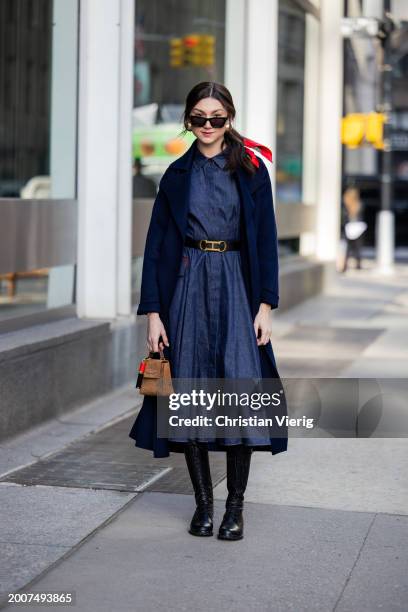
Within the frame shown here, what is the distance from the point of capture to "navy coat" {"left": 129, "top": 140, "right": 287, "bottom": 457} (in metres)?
5.02

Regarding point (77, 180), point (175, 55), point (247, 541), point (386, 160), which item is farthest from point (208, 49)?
point (386, 160)

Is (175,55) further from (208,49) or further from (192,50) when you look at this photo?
(208,49)

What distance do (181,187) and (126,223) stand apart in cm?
394

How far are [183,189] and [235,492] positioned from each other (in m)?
1.29

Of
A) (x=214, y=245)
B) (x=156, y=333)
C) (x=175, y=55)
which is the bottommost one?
(x=156, y=333)

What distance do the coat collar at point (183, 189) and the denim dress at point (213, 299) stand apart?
3cm

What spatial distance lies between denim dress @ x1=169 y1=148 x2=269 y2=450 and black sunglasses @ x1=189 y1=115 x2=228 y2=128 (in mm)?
164

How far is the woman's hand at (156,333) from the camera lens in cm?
505

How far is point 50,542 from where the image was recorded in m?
4.96

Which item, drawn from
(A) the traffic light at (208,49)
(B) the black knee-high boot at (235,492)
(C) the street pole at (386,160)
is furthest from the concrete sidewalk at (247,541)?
(C) the street pole at (386,160)

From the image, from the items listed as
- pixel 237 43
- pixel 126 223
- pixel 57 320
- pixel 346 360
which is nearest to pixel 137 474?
pixel 57 320

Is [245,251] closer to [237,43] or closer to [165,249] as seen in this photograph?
[165,249]

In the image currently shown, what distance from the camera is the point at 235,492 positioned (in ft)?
16.7

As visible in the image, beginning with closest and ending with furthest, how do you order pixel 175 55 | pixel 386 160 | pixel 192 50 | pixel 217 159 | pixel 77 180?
pixel 217 159 → pixel 77 180 → pixel 175 55 → pixel 192 50 → pixel 386 160
